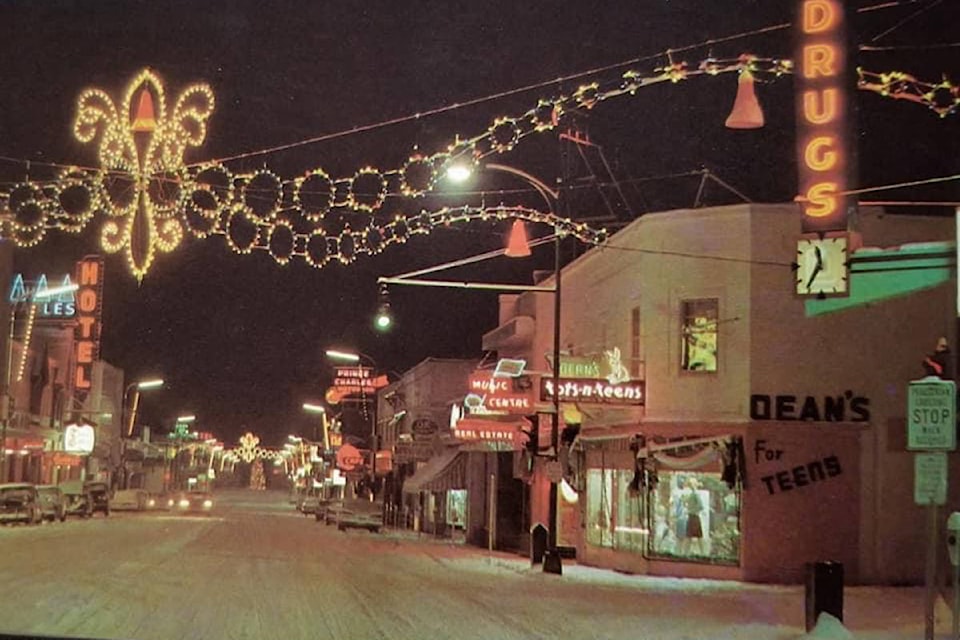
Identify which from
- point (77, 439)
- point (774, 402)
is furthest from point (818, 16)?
point (77, 439)

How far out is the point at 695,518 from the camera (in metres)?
26.3

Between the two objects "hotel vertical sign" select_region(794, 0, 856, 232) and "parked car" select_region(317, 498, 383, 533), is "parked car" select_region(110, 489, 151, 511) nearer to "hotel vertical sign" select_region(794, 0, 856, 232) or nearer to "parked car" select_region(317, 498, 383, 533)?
"parked car" select_region(317, 498, 383, 533)

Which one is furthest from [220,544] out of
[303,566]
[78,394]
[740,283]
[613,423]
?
[78,394]

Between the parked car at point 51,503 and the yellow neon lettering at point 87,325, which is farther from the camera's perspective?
the yellow neon lettering at point 87,325

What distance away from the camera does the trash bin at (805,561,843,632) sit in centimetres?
1547

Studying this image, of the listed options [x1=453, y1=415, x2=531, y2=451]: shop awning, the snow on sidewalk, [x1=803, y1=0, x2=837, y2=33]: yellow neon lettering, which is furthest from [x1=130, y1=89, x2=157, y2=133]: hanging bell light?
[x1=453, y1=415, x2=531, y2=451]: shop awning

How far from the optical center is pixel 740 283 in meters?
25.7

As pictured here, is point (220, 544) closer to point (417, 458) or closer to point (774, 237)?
point (774, 237)

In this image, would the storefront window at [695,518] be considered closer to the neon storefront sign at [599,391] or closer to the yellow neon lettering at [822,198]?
the neon storefront sign at [599,391]

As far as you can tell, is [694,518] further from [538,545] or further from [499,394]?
[499,394]

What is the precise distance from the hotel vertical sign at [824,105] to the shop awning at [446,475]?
2953 cm

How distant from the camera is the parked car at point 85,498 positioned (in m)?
54.6

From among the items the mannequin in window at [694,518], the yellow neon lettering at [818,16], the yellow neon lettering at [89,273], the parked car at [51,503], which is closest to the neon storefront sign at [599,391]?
the mannequin in window at [694,518]

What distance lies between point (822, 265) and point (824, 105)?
2765mm
